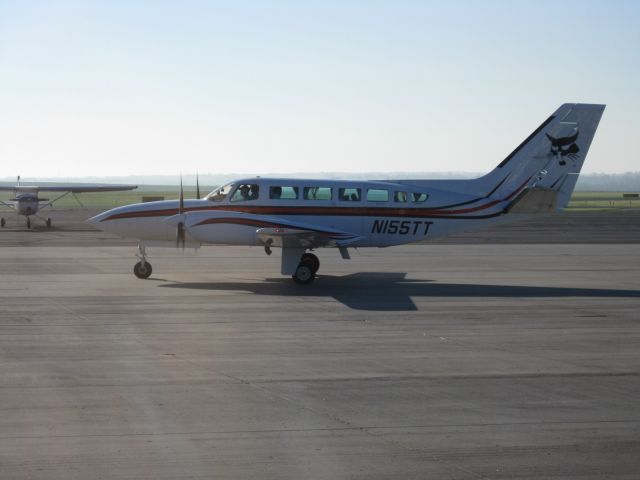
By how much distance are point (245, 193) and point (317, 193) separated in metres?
1.99

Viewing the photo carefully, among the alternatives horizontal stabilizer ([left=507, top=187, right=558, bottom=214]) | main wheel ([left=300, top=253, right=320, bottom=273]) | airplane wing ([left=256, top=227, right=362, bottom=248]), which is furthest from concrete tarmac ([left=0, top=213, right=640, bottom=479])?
horizontal stabilizer ([left=507, top=187, right=558, bottom=214])

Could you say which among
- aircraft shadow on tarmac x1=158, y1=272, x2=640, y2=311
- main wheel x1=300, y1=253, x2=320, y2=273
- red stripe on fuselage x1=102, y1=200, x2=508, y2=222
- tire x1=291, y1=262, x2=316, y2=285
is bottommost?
aircraft shadow on tarmac x1=158, y1=272, x2=640, y2=311

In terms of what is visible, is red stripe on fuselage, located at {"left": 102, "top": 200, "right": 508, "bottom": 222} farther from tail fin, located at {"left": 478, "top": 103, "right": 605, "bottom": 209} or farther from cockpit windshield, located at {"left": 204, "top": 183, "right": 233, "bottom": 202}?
tail fin, located at {"left": 478, "top": 103, "right": 605, "bottom": 209}

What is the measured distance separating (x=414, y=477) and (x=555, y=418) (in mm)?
2729

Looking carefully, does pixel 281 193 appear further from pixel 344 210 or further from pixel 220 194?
pixel 344 210

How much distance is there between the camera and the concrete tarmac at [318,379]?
8641mm

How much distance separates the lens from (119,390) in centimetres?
1131

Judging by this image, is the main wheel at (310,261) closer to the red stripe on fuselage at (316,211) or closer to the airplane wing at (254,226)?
the airplane wing at (254,226)

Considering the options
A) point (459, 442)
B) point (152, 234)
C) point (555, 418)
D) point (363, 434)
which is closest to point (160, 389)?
point (363, 434)

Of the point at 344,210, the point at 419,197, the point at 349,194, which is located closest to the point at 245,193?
the point at 344,210

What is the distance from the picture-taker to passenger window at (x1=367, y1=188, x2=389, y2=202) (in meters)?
24.6

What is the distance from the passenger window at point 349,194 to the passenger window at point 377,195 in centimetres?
30

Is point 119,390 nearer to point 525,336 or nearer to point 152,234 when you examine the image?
point 525,336

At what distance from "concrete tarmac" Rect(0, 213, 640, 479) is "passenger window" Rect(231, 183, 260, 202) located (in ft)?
7.48
